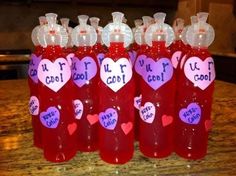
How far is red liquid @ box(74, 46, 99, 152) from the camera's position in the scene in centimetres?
72

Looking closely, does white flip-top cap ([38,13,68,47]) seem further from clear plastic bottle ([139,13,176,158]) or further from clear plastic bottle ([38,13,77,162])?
clear plastic bottle ([139,13,176,158])

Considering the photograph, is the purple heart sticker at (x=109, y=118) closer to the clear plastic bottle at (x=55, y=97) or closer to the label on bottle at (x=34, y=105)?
the clear plastic bottle at (x=55, y=97)

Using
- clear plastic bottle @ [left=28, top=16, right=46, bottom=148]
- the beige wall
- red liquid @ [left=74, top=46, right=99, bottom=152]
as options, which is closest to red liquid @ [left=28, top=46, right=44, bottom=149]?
clear plastic bottle @ [left=28, top=16, right=46, bottom=148]

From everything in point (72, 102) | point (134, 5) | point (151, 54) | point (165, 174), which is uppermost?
point (134, 5)

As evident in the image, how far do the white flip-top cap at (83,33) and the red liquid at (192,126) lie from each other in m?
0.23

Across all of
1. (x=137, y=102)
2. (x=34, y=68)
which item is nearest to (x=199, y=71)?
(x=137, y=102)

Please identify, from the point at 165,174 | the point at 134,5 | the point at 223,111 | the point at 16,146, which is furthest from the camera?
the point at 134,5

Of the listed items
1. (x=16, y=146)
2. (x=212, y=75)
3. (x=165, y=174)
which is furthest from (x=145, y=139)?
(x=16, y=146)

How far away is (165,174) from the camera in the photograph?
0.62 metres

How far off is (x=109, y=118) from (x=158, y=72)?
0.50ft

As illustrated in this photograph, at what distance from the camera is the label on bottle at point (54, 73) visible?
25.2 inches

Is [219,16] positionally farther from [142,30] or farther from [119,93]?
[119,93]

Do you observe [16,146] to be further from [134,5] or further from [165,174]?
[134,5]

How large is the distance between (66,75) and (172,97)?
0.26 m
